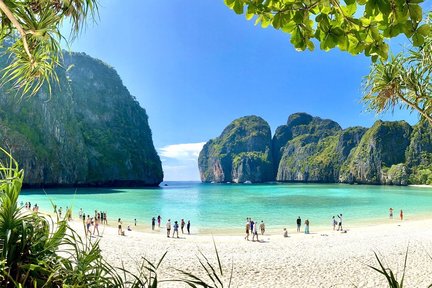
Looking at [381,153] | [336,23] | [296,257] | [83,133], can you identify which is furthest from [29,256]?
[381,153]

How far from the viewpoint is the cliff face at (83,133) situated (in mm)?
78688

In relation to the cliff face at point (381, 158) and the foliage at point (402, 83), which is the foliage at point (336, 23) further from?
the cliff face at point (381, 158)

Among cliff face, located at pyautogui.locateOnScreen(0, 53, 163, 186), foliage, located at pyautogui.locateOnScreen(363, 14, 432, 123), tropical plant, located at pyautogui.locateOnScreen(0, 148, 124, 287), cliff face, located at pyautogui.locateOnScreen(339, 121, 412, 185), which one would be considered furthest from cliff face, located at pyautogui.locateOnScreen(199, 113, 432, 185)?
tropical plant, located at pyautogui.locateOnScreen(0, 148, 124, 287)

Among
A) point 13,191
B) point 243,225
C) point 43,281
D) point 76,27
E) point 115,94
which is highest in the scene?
point 115,94

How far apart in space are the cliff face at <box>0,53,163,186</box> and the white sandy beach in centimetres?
5624

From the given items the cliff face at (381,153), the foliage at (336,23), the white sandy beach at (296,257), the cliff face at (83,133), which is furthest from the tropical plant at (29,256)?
the cliff face at (381,153)

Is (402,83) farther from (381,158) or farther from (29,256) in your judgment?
(381,158)

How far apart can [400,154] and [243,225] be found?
13350 centimetres

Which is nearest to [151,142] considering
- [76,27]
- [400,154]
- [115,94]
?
[115,94]

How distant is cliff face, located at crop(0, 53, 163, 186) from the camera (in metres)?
78.7

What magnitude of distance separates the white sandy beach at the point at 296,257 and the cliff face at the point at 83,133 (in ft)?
185

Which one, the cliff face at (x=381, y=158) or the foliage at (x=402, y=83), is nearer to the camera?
the foliage at (x=402, y=83)

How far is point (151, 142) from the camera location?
13675cm

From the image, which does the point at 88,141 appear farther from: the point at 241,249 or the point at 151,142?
the point at 241,249
